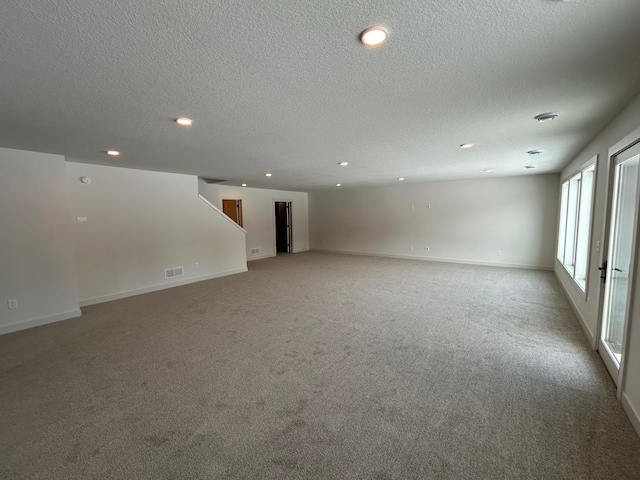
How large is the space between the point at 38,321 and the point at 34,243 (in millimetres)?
1068

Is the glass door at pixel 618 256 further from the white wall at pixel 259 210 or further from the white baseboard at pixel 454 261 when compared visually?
the white wall at pixel 259 210

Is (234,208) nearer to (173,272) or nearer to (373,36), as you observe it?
(173,272)

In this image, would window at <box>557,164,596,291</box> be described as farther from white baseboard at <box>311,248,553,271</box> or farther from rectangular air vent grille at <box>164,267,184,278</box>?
rectangular air vent grille at <box>164,267,184,278</box>

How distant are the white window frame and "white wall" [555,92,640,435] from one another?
155 mm

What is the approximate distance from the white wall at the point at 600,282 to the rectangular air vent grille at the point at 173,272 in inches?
254

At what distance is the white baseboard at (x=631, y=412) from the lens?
1.77 m

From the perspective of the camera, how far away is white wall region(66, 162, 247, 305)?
14.6 feet

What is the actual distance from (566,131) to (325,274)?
4877 millimetres

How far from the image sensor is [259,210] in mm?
8875

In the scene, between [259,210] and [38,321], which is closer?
[38,321]

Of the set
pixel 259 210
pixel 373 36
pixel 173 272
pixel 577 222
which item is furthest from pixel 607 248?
pixel 259 210

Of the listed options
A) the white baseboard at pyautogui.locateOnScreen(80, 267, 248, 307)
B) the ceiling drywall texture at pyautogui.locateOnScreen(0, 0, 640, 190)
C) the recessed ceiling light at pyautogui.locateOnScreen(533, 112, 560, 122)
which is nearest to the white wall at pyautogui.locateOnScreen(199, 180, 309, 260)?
the white baseboard at pyautogui.locateOnScreen(80, 267, 248, 307)

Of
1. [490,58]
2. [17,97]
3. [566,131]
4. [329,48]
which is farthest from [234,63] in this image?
[566,131]

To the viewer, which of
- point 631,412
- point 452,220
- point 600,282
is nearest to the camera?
point 631,412
